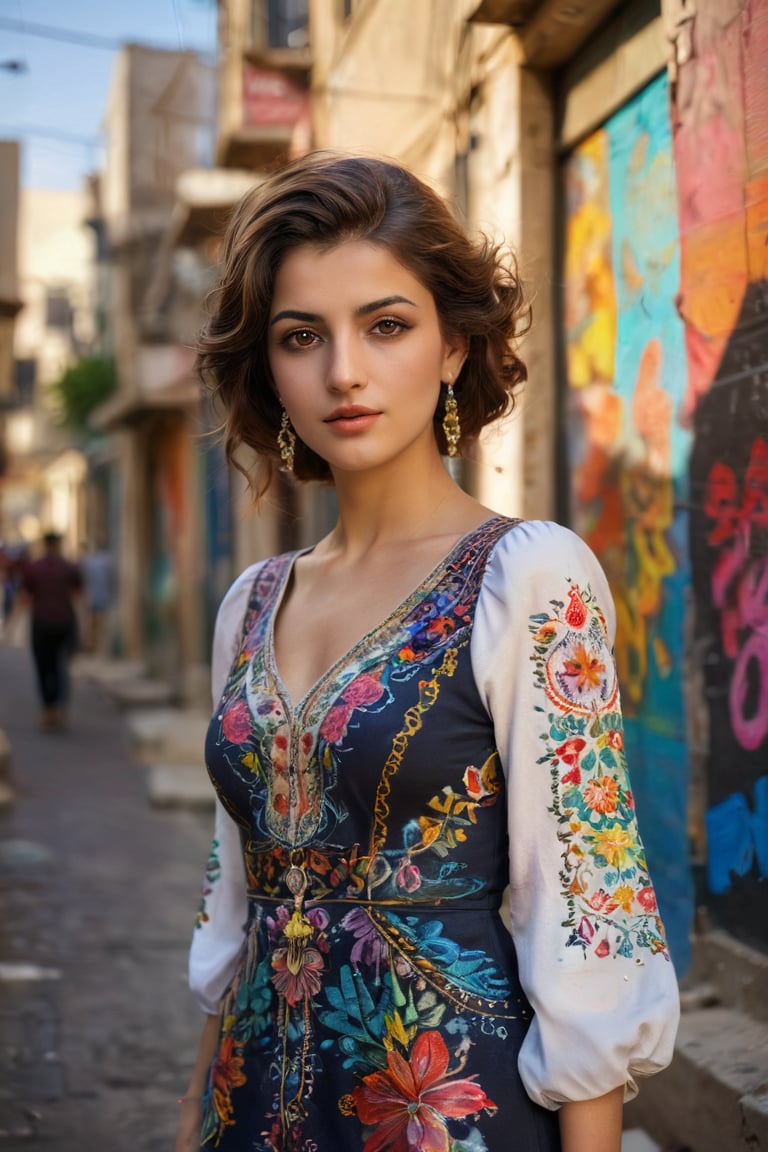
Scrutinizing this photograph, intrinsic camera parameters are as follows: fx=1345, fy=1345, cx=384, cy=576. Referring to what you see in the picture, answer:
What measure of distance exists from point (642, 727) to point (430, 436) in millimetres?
2282

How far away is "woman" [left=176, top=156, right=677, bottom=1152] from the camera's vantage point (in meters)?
1.59

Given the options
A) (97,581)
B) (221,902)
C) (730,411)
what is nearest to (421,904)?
(221,902)

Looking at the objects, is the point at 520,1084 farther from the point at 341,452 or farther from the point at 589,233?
the point at 589,233

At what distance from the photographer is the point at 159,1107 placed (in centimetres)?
421

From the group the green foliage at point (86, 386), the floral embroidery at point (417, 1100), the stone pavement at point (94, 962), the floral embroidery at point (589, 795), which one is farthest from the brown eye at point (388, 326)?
the green foliage at point (86, 386)

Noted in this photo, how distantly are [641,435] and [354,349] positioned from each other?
7.97ft

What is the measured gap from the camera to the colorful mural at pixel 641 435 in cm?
379

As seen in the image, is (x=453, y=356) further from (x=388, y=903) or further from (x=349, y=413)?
(x=388, y=903)

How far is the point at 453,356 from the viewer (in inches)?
79.4

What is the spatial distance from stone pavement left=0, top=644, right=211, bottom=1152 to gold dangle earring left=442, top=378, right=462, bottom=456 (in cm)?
274

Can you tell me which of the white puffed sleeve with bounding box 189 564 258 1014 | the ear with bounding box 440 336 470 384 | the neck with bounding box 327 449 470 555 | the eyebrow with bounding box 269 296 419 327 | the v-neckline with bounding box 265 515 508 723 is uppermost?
the eyebrow with bounding box 269 296 419 327

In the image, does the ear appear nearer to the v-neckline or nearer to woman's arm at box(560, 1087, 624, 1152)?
the v-neckline

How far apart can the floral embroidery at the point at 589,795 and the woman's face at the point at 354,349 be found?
404 millimetres

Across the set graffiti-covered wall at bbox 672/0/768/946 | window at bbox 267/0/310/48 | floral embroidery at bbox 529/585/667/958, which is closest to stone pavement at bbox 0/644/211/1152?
graffiti-covered wall at bbox 672/0/768/946
